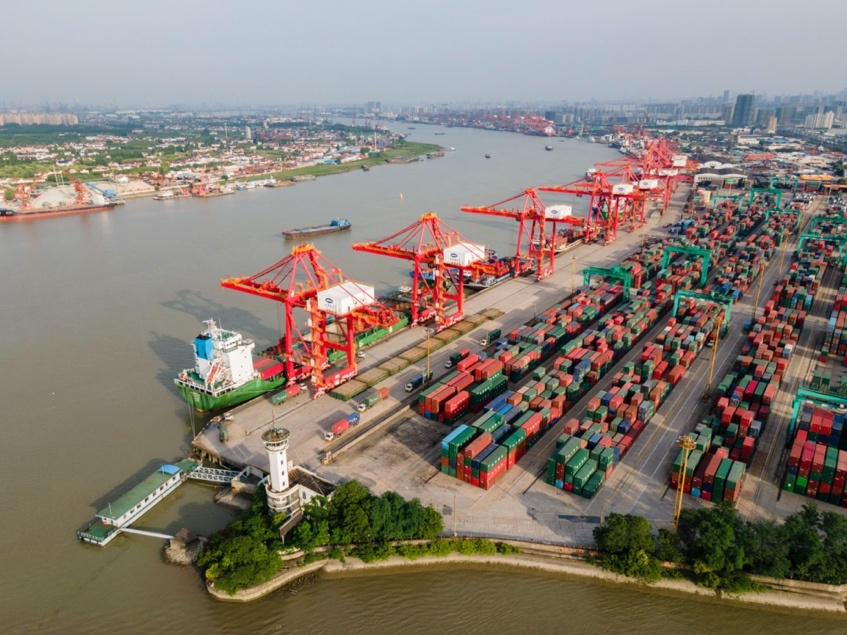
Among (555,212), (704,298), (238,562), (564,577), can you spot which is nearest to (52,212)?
(555,212)

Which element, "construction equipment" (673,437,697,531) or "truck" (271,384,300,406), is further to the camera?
"truck" (271,384,300,406)

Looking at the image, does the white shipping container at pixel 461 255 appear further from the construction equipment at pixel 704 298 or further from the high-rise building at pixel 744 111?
the high-rise building at pixel 744 111

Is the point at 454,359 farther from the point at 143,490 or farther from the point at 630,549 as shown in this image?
the point at 143,490

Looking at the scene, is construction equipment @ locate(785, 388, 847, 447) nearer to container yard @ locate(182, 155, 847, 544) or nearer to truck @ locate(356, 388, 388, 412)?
container yard @ locate(182, 155, 847, 544)

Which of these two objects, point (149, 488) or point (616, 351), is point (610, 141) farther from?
point (149, 488)

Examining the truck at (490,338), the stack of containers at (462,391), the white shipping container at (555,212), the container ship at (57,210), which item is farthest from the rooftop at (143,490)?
the container ship at (57,210)

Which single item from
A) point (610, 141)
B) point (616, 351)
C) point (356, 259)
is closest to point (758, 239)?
point (616, 351)

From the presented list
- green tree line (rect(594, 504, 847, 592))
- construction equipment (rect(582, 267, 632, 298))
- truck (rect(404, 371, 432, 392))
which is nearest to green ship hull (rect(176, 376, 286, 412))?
truck (rect(404, 371, 432, 392))
